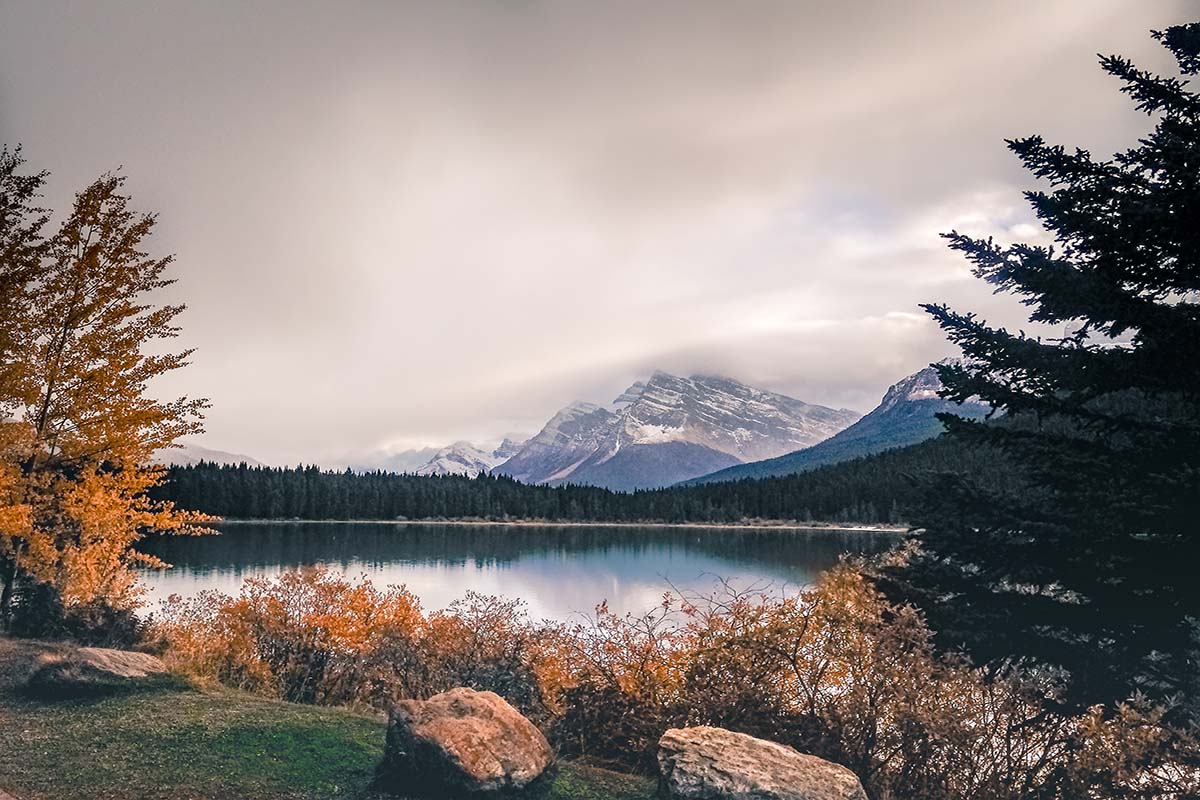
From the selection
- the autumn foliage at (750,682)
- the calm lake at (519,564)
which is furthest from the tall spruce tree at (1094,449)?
the calm lake at (519,564)

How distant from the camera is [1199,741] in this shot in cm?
830

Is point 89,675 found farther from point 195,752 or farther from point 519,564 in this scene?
point 519,564

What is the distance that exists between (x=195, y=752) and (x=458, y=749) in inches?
172

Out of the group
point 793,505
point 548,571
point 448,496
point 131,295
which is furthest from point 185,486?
point 131,295

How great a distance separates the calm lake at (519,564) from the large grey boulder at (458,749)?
751 inches

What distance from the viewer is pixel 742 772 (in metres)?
9.02

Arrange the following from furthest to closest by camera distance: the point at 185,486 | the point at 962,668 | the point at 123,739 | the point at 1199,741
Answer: the point at 185,486
the point at 123,739
the point at 962,668
the point at 1199,741

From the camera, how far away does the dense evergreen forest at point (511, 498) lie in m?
156

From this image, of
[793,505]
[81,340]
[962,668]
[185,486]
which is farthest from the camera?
[793,505]

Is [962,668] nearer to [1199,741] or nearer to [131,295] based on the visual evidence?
[1199,741]

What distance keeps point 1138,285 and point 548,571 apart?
214 ft

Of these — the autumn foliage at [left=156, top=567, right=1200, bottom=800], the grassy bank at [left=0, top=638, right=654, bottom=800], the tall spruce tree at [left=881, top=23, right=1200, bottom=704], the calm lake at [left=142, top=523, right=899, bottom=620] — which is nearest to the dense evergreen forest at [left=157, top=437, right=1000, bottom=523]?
the calm lake at [left=142, top=523, right=899, bottom=620]

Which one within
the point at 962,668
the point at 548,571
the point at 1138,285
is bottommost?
the point at 548,571

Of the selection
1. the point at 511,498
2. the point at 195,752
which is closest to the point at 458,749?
the point at 195,752
